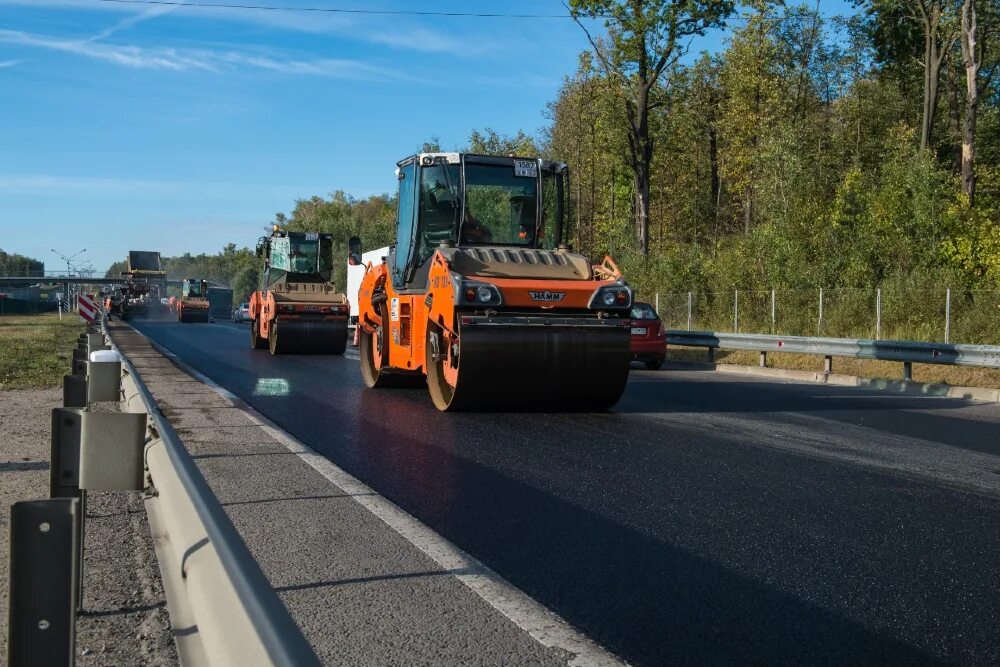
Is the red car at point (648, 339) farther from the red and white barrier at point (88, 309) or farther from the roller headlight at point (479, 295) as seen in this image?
the red and white barrier at point (88, 309)

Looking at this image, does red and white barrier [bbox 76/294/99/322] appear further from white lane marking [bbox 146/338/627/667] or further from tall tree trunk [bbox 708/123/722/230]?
tall tree trunk [bbox 708/123/722/230]

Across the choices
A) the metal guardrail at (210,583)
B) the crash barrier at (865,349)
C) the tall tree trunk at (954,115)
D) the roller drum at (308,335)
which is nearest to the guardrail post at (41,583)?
the metal guardrail at (210,583)

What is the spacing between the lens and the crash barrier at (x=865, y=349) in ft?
52.7

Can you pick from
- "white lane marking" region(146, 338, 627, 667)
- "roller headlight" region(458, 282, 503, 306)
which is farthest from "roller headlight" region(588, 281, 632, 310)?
"white lane marking" region(146, 338, 627, 667)

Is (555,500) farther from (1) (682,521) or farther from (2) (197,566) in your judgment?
(2) (197,566)

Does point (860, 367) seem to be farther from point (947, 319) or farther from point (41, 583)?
point (41, 583)

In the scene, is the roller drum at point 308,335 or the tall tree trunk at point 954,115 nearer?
the roller drum at point 308,335

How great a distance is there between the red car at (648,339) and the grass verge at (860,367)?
2.74 metres

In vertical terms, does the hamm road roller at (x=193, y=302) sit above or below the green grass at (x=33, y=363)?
above

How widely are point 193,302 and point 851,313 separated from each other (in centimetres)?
4788

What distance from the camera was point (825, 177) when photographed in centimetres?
3947

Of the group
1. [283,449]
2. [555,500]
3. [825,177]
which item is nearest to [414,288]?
[283,449]

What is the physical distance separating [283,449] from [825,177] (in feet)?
114

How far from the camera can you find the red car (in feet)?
66.8
